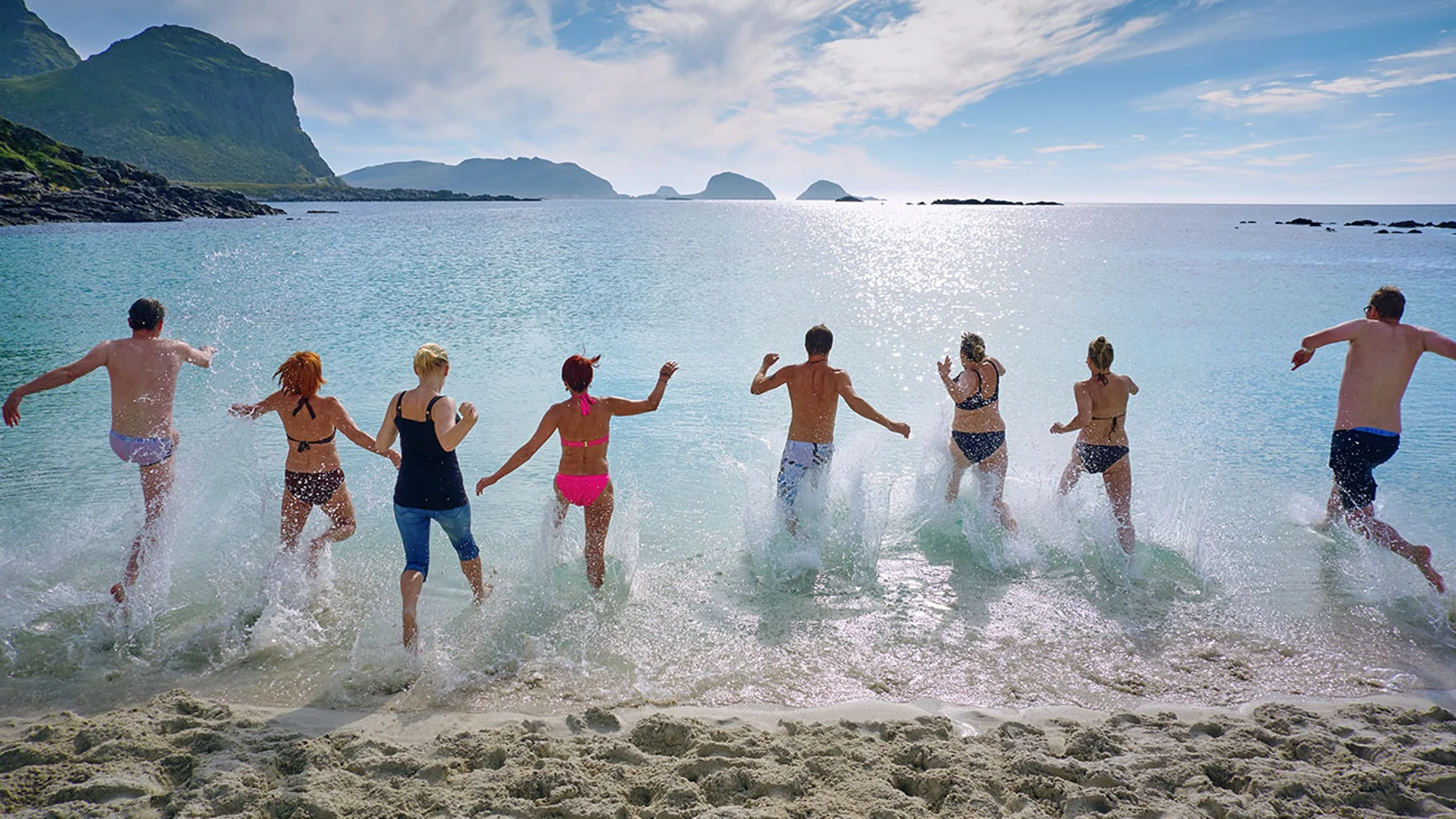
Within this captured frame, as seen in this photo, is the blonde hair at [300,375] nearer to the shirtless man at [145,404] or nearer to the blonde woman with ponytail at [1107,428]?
the shirtless man at [145,404]

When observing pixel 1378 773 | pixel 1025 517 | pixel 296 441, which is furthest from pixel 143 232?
pixel 1378 773

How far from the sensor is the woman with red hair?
5395 mm

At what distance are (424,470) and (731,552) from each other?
2.99m

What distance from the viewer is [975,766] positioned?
3.80m

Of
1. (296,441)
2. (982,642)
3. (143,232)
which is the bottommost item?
(982,642)

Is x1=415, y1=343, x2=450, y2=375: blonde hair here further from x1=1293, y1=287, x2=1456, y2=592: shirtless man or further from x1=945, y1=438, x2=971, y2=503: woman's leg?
x1=1293, y1=287, x2=1456, y2=592: shirtless man

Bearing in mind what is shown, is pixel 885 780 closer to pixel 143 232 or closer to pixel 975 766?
pixel 975 766

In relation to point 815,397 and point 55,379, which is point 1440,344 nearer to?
point 815,397

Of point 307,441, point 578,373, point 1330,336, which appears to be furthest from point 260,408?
point 1330,336

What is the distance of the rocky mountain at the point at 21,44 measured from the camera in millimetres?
188000

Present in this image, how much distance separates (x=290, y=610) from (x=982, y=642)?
5.07 metres

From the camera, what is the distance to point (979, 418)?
7.14 metres

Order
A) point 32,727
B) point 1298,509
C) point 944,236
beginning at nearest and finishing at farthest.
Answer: point 32,727, point 1298,509, point 944,236

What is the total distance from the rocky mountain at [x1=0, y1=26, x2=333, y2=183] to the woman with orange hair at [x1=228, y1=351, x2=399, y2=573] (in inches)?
6320
